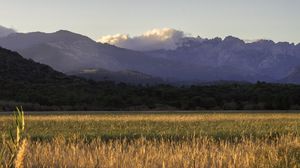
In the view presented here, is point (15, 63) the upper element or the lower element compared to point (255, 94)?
upper

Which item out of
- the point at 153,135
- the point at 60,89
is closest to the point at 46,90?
the point at 60,89

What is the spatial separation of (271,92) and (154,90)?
1974 centimetres

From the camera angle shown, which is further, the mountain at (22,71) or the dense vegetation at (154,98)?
the mountain at (22,71)

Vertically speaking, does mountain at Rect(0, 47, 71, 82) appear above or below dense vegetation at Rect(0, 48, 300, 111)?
above

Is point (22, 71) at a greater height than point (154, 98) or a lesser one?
greater

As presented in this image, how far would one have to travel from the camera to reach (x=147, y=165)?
1148cm

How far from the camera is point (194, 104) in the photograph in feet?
281

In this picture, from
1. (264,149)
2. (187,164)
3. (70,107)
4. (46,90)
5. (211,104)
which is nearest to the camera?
(187,164)

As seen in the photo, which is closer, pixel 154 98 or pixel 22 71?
pixel 154 98

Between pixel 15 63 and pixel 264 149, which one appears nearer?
pixel 264 149

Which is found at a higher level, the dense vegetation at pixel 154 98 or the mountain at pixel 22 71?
the mountain at pixel 22 71

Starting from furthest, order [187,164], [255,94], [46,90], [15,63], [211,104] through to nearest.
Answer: [15,63], [46,90], [255,94], [211,104], [187,164]

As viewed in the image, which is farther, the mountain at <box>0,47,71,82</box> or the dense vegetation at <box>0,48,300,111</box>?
the mountain at <box>0,47,71,82</box>

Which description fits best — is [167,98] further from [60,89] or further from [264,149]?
[264,149]
